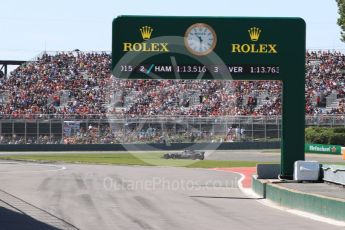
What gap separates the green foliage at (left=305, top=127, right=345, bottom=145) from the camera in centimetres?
5319

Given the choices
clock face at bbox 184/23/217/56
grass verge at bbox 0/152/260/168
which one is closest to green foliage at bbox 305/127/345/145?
grass verge at bbox 0/152/260/168

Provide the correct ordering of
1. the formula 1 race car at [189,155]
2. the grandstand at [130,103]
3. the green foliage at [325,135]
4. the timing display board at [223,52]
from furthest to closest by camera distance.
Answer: the grandstand at [130,103], the green foliage at [325,135], the formula 1 race car at [189,155], the timing display board at [223,52]

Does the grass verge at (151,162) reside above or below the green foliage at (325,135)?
below

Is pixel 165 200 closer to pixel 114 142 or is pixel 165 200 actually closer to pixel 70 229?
pixel 70 229

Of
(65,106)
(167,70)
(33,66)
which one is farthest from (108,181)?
(33,66)

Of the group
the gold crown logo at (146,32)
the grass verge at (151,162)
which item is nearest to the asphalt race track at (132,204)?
the gold crown logo at (146,32)

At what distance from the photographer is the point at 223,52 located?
24391mm

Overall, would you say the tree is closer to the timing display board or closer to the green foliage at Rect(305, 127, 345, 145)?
the green foliage at Rect(305, 127, 345, 145)

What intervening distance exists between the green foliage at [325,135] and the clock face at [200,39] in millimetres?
30808

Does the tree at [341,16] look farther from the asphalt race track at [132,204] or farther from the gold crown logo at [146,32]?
the gold crown logo at [146,32]

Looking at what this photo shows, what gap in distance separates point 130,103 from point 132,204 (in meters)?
42.3

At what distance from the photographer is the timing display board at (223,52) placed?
24.1 m

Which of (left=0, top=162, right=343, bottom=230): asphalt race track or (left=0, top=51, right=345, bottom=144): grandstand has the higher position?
(left=0, top=51, right=345, bottom=144): grandstand

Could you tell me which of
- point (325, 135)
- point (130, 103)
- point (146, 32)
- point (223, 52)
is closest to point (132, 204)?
point (146, 32)
